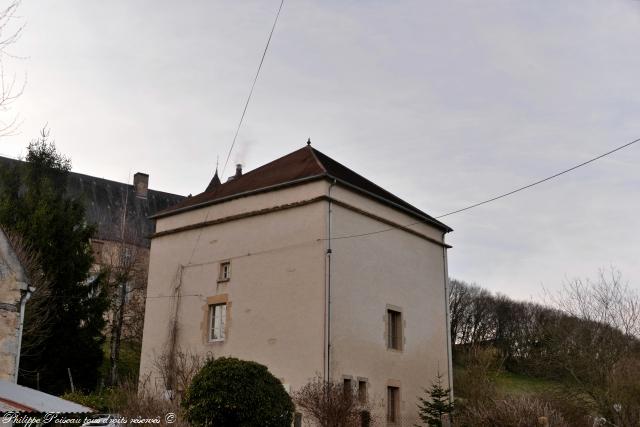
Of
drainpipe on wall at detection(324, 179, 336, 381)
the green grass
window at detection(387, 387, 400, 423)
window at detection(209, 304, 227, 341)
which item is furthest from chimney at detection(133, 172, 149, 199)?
window at detection(387, 387, 400, 423)

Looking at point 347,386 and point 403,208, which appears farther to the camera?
point 403,208

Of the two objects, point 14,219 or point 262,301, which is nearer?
point 262,301

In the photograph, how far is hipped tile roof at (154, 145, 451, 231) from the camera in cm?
2177

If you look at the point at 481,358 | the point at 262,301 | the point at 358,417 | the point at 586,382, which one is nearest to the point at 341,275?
the point at 262,301

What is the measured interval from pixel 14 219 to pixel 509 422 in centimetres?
1962

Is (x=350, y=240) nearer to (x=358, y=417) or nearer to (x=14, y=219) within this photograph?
(x=358, y=417)

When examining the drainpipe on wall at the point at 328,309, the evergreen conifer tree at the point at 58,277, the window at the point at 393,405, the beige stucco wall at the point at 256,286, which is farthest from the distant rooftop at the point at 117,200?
the window at the point at 393,405

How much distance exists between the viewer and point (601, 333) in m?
24.0

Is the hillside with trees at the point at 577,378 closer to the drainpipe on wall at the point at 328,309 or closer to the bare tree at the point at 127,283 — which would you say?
the drainpipe on wall at the point at 328,309

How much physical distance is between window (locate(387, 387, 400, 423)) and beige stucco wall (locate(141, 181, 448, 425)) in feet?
0.97

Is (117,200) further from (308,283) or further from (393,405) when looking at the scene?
(393,405)

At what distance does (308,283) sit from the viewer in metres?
20.1

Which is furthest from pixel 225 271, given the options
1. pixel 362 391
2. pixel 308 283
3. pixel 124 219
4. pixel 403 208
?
pixel 124 219

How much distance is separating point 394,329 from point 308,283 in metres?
4.05
